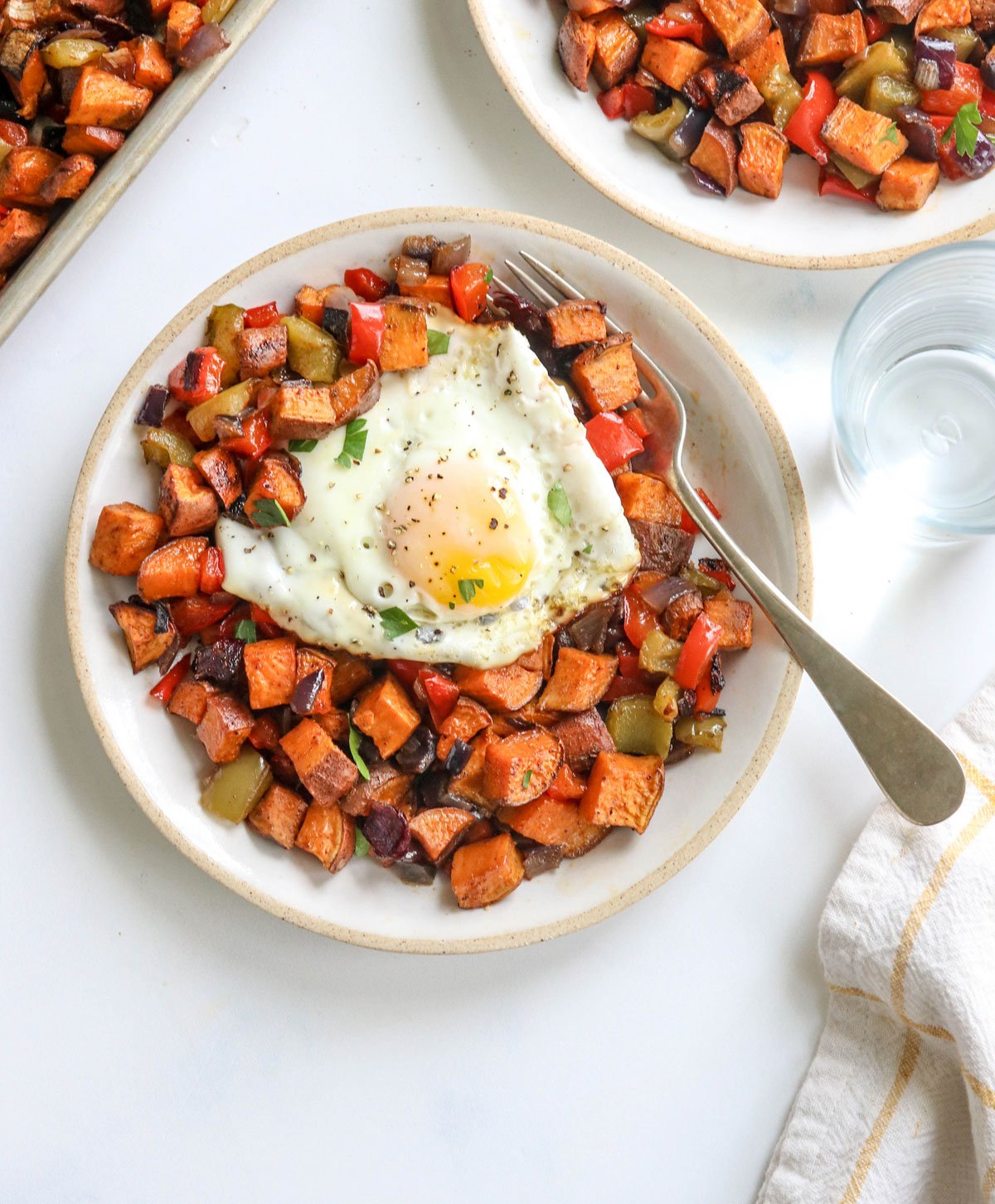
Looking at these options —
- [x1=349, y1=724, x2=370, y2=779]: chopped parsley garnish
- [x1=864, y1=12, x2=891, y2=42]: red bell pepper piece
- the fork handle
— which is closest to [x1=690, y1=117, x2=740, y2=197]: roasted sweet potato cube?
[x1=864, y1=12, x2=891, y2=42]: red bell pepper piece

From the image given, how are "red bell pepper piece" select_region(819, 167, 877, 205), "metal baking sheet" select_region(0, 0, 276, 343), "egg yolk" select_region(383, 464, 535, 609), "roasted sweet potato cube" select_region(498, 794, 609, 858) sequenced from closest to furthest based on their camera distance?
"metal baking sheet" select_region(0, 0, 276, 343) → "egg yolk" select_region(383, 464, 535, 609) → "roasted sweet potato cube" select_region(498, 794, 609, 858) → "red bell pepper piece" select_region(819, 167, 877, 205)

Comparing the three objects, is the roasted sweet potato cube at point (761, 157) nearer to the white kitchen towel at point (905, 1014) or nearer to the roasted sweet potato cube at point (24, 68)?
the white kitchen towel at point (905, 1014)

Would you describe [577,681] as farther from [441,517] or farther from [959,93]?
[959,93]

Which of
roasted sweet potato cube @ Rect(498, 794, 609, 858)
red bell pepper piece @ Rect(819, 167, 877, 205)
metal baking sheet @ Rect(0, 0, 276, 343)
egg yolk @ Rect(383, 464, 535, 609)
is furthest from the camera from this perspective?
red bell pepper piece @ Rect(819, 167, 877, 205)

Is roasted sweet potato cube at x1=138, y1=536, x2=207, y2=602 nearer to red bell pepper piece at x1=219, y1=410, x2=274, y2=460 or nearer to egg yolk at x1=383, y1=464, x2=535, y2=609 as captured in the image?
red bell pepper piece at x1=219, y1=410, x2=274, y2=460

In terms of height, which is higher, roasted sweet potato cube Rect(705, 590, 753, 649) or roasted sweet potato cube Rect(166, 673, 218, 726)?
roasted sweet potato cube Rect(166, 673, 218, 726)

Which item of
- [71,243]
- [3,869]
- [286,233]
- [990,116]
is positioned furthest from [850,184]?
[3,869]
